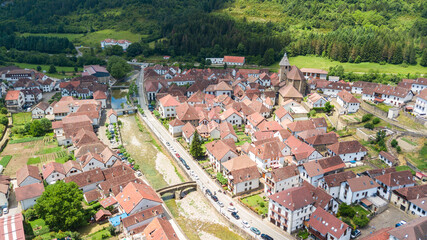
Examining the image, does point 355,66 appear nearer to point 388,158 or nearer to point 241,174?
point 388,158

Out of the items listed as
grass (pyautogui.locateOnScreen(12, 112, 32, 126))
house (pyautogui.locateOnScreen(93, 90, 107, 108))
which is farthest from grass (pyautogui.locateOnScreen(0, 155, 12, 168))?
house (pyautogui.locateOnScreen(93, 90, 107, 108))

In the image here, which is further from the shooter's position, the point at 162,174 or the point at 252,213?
the point at 162,174

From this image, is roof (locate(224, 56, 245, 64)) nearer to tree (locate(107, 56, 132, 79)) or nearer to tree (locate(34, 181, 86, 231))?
tree (locate(107, 56, 132, 79))

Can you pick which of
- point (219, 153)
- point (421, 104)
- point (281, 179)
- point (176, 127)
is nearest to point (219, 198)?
point (219, 153)

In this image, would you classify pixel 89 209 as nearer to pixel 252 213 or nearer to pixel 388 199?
pixel 252 213

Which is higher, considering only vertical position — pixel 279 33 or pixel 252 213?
pixel 279 33

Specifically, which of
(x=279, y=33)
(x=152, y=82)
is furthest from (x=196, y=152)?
(x=279, y=33)

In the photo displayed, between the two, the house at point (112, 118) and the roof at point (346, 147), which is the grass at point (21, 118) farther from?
the roof at point (346, 147)
